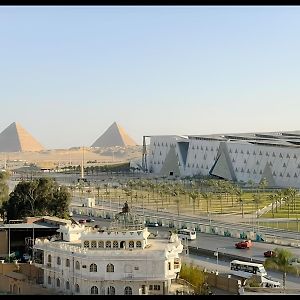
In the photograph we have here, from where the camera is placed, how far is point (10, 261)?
31.1 feet

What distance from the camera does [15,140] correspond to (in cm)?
6506

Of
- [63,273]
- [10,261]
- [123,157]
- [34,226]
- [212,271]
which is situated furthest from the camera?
[123,157]

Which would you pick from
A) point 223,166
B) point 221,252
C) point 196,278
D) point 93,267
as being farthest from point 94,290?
point 223,166

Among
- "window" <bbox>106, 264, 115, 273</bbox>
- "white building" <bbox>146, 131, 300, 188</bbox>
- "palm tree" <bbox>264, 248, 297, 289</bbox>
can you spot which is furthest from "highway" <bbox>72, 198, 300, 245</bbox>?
"white building" <bbox>146, 131, 300, 188</bbox>

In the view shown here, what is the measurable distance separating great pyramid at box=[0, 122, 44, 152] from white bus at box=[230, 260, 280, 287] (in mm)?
56665

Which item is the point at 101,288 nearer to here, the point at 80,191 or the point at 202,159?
the point at 80,191

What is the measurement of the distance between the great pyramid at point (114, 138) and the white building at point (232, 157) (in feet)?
121

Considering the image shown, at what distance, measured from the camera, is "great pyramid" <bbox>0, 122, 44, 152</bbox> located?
64.6 metres

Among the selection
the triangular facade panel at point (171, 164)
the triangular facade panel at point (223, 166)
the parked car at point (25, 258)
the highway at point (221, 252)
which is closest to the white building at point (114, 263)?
the parked car at point (25, 258)

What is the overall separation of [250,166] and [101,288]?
18.0 metres

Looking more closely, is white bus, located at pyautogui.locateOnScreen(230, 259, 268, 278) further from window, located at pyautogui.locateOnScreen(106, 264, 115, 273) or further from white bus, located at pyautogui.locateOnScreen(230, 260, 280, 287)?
window, located at pyautogui.locateOnScreen(106, 264, 115, 273)

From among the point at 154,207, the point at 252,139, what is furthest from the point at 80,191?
the point at 252,139

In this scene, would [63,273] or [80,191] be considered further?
[80,191]

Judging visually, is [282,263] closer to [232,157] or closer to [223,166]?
[232,157]
